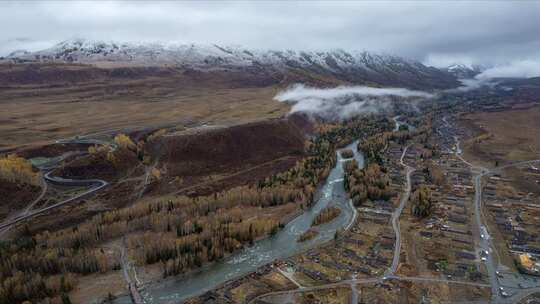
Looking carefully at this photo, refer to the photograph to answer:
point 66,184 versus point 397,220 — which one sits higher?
point 66,184

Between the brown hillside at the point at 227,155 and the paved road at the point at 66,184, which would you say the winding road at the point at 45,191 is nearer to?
the paved road at the point at 66,184

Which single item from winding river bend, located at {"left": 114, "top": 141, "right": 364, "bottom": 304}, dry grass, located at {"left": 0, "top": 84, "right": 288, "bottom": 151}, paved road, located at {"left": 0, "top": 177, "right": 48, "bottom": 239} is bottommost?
winding river bend, located at {"left": 114, "top": 141, "right": 364, "bottom": 304}

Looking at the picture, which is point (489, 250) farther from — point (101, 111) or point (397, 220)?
point (101, 111)

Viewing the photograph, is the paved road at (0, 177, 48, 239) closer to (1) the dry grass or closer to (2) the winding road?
(2) the winding road

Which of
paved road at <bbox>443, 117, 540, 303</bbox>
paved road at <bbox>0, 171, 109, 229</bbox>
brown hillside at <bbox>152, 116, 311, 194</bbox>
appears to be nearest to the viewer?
paved road at <bbox>443, 117, 540, 303</bbox>

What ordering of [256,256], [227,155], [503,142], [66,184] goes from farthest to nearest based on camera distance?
[503,142] < [227,155] < [66,184] < [256,256]

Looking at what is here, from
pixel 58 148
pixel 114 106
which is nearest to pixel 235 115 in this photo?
pixel 114 106

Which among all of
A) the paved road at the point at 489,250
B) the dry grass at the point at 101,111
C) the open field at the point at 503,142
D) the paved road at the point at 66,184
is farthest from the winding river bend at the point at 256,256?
the open field at the point at 503,142

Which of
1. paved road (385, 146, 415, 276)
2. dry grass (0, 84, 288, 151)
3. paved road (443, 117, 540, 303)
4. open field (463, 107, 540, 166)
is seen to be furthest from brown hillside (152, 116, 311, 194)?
open field (463, 107, 540, 166)

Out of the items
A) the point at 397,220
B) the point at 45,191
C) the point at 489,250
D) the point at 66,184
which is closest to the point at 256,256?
the point at 397,220

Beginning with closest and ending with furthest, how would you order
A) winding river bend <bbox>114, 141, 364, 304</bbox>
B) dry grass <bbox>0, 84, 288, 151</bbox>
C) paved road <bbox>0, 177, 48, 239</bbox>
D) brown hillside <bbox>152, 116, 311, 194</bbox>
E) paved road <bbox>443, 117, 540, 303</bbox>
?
paved road <bbox>443, 117, 540, 303</bbox> → winding river bend <bbox>114, 141, 364, 304</bbox> → paved road <bbox>0, 177, 48, 239</bbox> → brown hillside <bbox>152, 116, 311, 194</bbox> → dry grass <bbox>0, 84, 288, 151</bbox>
